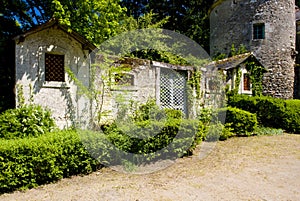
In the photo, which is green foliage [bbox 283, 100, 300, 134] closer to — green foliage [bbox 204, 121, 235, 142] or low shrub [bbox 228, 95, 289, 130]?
low shrub [bbox 228, 95, 289, 130]

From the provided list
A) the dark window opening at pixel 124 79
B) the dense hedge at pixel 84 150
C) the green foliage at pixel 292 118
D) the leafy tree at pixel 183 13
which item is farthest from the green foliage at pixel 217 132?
the leafy tree at pixel 183 13

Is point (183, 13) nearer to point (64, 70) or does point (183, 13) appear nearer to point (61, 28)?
point (61, 28)

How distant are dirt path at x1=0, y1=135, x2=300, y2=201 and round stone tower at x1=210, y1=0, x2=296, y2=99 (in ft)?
33.7

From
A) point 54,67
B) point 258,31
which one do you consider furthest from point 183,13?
point 54,67

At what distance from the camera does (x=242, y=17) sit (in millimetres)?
16312

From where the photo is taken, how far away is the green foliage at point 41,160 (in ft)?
14.9

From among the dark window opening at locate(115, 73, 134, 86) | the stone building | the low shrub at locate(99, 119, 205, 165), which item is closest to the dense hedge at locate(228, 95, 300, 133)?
the stone building

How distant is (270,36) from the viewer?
1563 centimetres

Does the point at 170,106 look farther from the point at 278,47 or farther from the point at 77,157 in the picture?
the point at 278,47

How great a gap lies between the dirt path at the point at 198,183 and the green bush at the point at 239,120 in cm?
275

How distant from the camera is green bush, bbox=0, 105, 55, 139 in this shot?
6.34m

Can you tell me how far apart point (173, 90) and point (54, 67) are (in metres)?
4.99

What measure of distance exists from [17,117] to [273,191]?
6190 mm

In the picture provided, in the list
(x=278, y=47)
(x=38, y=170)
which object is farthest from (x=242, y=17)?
(x=38, y=170)
